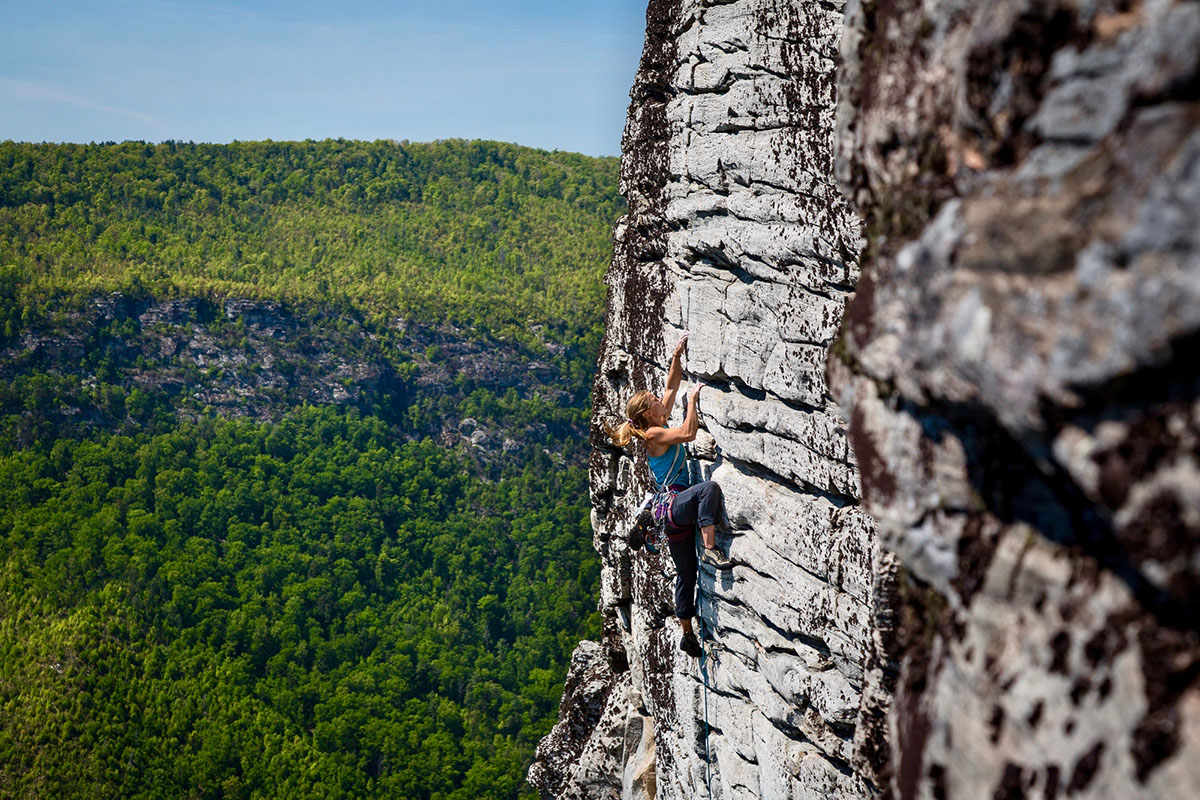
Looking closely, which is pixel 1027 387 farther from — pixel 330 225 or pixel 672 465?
pixel 330 225

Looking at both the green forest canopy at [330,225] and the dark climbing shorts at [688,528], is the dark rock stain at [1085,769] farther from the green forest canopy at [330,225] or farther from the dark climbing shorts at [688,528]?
the green forest canopy at [330,225]

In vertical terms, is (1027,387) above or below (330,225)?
below

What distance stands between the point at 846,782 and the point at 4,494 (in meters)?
75.6

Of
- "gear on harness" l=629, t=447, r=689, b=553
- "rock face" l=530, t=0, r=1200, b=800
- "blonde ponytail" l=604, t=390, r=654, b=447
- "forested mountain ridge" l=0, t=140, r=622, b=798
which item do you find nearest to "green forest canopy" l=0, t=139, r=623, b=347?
"forested mountain ridge" l=0, t=140, r=622, b=798

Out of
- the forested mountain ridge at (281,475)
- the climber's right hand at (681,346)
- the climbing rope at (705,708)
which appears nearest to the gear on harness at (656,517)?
the climber's right hand at (681,346)

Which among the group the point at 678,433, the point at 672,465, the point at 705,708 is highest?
the point at 678,433

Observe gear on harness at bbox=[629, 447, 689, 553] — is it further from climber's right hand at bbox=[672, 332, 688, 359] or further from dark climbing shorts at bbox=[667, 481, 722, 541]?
climber's right hand at bbox=[672, 332, 688, 359]

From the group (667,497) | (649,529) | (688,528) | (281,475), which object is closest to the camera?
(688,528)

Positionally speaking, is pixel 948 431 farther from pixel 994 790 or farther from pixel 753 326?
pixel 753 326

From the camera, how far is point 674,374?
7023 mm

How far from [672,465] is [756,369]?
1.17 metres

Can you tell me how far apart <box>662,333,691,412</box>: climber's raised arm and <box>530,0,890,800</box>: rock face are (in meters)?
0.10

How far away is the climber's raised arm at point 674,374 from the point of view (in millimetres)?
6918

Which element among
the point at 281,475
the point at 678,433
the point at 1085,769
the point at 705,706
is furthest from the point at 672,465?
the point at 281,475
